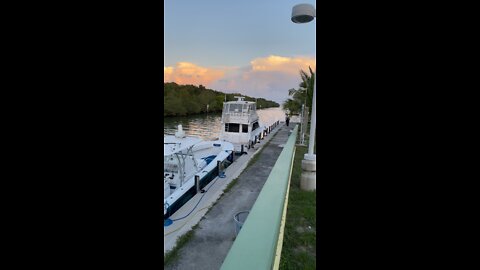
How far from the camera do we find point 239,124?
18688 millimetres

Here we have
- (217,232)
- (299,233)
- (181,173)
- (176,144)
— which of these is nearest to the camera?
(299,233)

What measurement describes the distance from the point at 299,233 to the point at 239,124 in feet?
47.1

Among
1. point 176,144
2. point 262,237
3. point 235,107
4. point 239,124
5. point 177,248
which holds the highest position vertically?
point 235,107

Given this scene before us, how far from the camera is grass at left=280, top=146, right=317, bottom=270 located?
3.73 m

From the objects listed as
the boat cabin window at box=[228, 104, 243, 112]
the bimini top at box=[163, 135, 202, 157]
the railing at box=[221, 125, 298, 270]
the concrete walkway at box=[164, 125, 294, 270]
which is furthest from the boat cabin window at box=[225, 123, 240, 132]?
the railing at box=[221, 125, 298, 270]

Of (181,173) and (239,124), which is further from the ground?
(239,124)

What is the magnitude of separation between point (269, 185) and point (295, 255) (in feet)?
6.57

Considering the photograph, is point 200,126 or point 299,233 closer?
point 299,233

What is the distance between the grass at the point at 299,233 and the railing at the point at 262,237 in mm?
238

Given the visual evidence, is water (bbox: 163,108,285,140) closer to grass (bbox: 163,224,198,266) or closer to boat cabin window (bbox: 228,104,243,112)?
boat cabin window (bbox: 228,104,243,112)

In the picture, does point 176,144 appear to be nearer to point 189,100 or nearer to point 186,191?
point 186,191

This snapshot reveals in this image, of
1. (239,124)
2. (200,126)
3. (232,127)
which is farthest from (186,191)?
(200,126)
